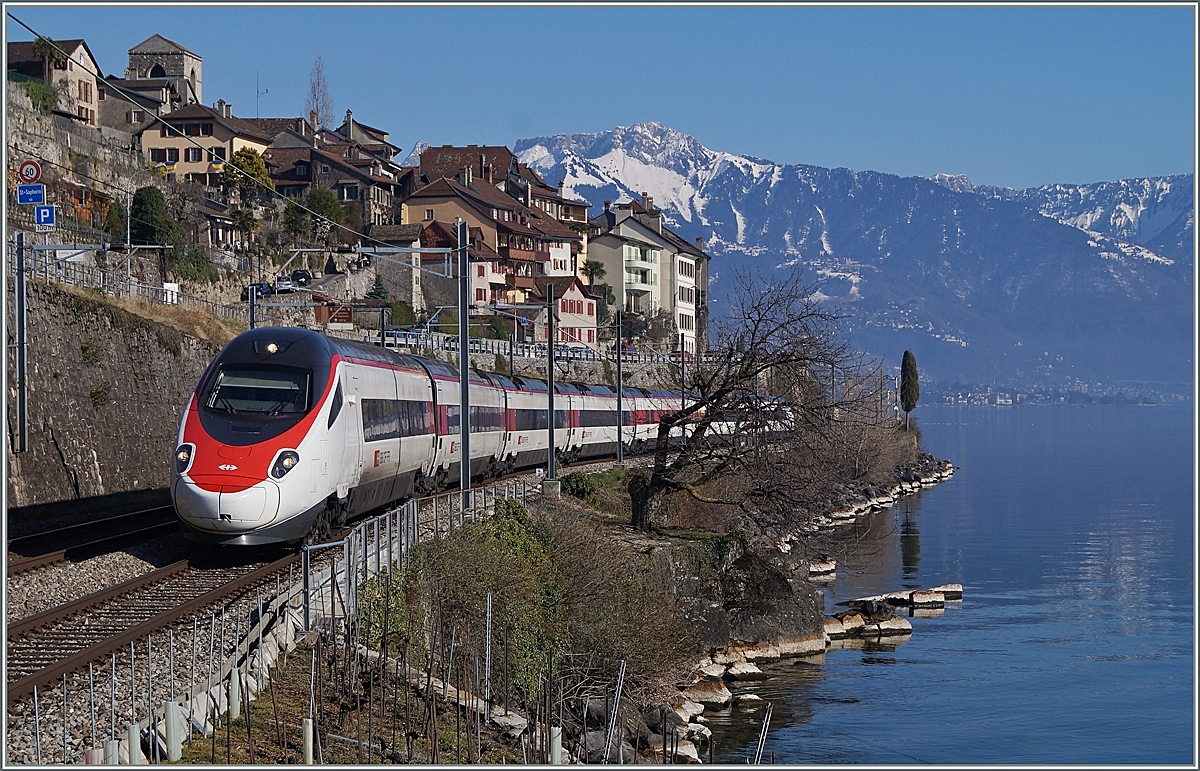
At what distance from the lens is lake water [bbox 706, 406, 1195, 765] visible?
97.1 feet

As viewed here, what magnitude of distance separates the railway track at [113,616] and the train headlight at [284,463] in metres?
1.59

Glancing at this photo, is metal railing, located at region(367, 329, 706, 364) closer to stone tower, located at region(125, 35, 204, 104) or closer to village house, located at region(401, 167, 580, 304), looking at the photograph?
village house, located at region(401, 167, 580, 304)

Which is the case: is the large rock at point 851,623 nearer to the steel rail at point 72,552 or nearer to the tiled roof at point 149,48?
the steel rail at point 72,552

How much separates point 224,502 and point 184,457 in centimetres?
100

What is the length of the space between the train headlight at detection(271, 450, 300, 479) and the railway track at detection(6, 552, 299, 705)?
5.22ft

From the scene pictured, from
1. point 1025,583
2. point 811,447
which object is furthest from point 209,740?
point 1025,583

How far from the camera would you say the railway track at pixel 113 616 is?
15.9 m

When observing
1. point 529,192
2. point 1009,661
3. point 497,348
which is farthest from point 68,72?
point 1009,661

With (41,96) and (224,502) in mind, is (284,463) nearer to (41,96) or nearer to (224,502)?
(224,502)

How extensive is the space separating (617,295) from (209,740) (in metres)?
126

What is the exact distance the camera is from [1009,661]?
129 ft

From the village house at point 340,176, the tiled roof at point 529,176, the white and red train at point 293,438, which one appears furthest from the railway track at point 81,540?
the tiled roof at point 529,176

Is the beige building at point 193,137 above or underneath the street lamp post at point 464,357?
above

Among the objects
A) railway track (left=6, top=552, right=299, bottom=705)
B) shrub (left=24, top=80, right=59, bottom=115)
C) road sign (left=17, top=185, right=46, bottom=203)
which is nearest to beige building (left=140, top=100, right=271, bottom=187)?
shrub (left=24, top=80, right=59, bottom=115)
